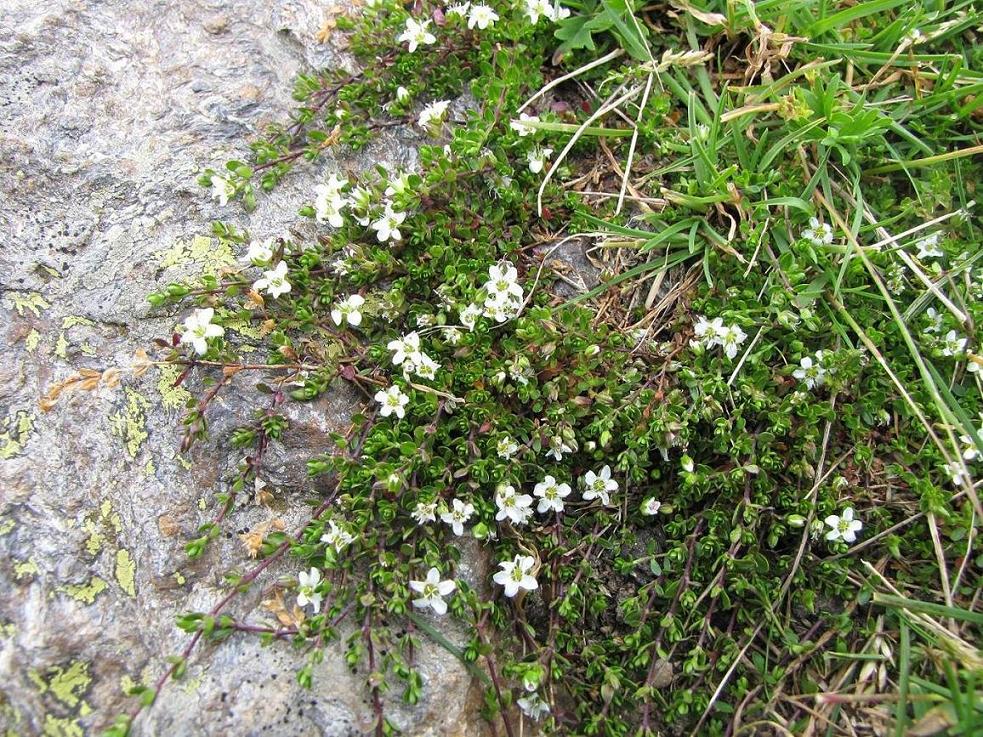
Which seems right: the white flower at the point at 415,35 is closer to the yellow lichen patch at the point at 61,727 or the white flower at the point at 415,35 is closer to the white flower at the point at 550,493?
the white flower at the point at 550,493

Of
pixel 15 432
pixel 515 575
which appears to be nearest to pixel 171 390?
pixel 15 432

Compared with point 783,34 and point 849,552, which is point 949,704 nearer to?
point 849,552

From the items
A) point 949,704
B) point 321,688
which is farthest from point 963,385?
point 321,688

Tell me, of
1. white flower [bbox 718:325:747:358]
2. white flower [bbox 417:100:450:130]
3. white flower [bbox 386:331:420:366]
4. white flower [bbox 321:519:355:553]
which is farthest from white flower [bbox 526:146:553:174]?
white flower [bbox 321:519:355:553]

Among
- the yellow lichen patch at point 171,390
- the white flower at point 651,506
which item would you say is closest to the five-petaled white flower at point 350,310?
the yellow lichen patch at point 171,390

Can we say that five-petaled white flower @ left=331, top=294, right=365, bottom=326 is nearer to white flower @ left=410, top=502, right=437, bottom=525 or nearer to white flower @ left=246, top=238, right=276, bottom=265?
white flower @ left=246, top=238, right=276, bottom=265

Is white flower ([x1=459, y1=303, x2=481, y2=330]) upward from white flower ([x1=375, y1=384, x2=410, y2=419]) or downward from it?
upward

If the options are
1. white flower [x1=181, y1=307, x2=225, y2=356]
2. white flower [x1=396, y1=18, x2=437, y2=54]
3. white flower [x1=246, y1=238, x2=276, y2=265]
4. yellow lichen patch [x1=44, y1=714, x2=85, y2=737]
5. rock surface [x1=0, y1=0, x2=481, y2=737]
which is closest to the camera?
yellow lichen patch [x1=44, y1=714, x2=85, y2=737]
